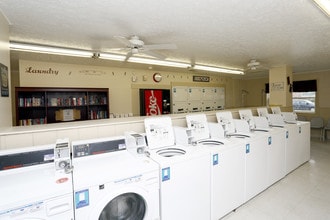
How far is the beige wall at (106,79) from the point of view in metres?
4.30

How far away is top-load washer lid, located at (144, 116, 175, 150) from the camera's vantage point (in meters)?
2.28

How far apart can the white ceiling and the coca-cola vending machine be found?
99.3 inches

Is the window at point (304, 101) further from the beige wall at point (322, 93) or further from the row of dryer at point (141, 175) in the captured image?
the row of dryer at point (141, 175)

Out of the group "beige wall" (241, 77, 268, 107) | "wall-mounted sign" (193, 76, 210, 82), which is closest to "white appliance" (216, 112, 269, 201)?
"wall-mounted sign" (193, 76, 210, 82)

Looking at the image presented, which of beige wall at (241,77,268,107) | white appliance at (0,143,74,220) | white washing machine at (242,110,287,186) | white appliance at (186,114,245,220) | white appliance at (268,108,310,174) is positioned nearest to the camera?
white appliance at (0,143,74,220)

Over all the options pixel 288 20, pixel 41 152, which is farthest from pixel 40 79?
pixel 288 20

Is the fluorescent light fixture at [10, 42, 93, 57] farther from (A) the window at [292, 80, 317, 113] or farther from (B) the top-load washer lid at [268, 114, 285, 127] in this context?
(A) the window at [292, 80, 317, 113]

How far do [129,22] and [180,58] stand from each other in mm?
2245

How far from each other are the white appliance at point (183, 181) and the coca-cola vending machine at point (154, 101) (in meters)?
3.61

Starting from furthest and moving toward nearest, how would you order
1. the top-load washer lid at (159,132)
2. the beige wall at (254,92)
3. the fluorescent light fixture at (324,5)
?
1. the beige wall at (254,92)
2. the top-load washer lid at (159,132)
3. the fluorescent light fixture at (324,5)

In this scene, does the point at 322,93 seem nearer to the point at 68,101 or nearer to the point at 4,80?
the point at 68,101

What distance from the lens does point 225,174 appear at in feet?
7.27

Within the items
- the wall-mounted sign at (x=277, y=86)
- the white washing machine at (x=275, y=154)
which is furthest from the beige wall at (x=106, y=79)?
the white washing machine at (x=275, y=154)

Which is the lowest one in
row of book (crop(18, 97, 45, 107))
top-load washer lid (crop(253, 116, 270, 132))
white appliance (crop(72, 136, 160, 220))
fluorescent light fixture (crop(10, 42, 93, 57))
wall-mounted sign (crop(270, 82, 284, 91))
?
white appliance (crop(72, 136, 160, 220))
